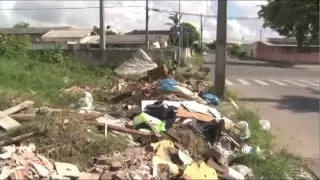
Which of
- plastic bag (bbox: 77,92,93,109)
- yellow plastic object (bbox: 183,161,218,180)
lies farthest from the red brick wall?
yellow plastic object (bbox: 183,161,218,180)

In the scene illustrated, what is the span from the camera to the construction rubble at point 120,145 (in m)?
5.59

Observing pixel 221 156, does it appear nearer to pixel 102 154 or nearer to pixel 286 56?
pixel 102 154

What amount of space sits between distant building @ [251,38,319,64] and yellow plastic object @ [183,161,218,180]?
45.7 m

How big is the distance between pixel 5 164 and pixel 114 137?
158 centimetres

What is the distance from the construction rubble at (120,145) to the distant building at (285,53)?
4400 cm

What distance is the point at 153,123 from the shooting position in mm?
7562

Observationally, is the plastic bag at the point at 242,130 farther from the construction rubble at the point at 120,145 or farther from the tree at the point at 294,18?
the tree at the point at 294,18

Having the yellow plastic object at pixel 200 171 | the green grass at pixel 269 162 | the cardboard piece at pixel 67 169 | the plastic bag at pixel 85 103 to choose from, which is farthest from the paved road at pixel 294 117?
the plastic bag at pixel 85 103

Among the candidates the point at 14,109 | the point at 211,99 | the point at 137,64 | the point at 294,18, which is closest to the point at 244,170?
the point at 14,109

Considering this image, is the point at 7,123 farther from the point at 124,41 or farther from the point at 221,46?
the point at 124,41

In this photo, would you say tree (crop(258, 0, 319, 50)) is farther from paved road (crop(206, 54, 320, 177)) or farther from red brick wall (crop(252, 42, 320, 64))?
paved road (crop(206, 54, 320, 177))

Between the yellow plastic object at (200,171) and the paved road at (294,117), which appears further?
the paved road at (294,117)

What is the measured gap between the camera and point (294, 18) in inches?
1855

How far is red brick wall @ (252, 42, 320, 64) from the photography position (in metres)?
54.7
